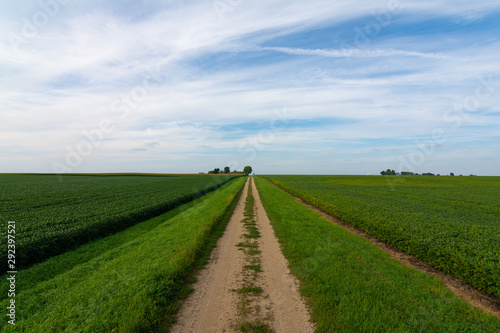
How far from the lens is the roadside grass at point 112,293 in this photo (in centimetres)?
512

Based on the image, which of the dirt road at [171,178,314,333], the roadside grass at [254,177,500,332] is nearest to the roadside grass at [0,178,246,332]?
the dirt road at [171,178,314,333]

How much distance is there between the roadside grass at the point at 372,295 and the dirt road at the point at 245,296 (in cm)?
50

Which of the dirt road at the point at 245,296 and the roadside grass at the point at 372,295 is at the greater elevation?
the roadside grass at the point at 372,295

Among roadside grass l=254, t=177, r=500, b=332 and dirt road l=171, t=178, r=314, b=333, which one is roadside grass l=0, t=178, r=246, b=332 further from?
roadside grass l=254, t=177, r=500, b=332

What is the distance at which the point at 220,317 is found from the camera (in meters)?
5.49

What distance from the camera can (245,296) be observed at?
6.48m

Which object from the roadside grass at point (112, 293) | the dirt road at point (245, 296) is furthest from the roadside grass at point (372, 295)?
the roadside grass at point (112, 293)

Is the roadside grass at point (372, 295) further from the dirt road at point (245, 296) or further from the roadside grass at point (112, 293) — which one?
the roadside grass at point (112, 293)

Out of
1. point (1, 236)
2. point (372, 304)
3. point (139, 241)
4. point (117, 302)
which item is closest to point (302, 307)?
→ point (372, 304)

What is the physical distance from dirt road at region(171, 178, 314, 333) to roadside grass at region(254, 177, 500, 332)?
0.50 metres

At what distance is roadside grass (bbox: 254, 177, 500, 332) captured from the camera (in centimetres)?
521

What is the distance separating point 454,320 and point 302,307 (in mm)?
3450

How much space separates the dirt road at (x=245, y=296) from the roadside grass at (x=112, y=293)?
0.64 m

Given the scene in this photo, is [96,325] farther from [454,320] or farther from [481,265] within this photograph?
[481,265]
